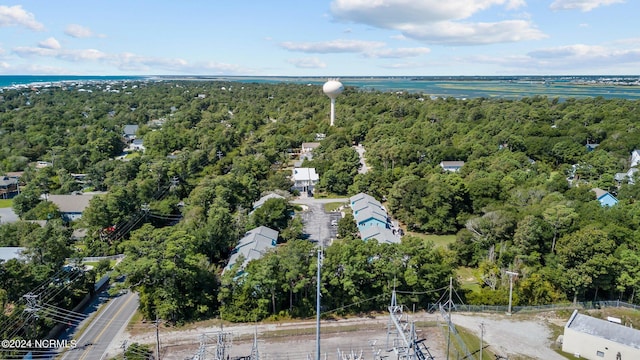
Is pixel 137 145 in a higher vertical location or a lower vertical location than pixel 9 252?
higher

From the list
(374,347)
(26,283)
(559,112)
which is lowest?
(374,347)

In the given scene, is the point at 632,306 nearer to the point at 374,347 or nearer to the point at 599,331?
the point at 599,331

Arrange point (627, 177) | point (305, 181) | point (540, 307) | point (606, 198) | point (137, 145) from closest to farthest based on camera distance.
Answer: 1. point (540, 307)
2. point (606, 198)
3. point (627, 177)
4. point (305, 181)
5. point (137, 145)

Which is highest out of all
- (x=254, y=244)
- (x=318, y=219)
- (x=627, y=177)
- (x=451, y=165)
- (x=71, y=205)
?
(x=627, y=177)

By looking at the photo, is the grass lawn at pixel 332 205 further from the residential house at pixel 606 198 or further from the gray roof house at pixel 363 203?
the residential house at pixel 606 198

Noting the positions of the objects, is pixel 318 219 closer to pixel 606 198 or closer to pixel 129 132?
pixel 606 198

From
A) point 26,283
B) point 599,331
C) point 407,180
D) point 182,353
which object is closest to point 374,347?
point 182,353

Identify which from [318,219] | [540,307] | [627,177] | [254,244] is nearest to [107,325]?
[254,244]
